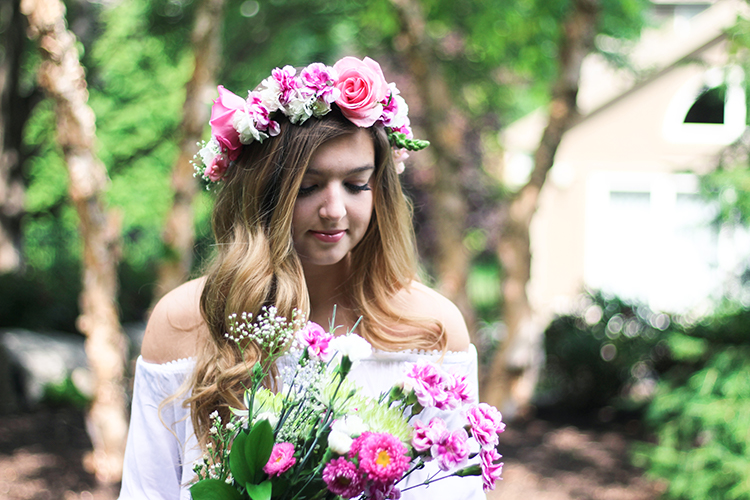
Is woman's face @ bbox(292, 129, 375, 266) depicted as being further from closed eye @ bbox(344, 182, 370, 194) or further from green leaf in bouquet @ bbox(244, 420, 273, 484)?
green leaf in bouquet @ bbox(244, 420, 273, 484)

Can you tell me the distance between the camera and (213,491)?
1253 millimetres

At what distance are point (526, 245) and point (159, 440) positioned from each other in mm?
4778

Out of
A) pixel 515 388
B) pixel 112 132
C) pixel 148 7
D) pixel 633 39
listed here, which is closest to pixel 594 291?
pixel 515 388

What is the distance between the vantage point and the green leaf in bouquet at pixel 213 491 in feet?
4.06

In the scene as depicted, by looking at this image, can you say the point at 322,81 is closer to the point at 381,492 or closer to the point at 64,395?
the point at 381,492

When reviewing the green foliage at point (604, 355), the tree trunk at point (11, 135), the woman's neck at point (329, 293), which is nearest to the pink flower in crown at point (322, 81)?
the woman's neck at point (329, 293)

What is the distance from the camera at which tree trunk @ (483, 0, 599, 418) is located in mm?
5445

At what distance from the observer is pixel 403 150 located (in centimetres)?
198

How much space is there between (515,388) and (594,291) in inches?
85.9

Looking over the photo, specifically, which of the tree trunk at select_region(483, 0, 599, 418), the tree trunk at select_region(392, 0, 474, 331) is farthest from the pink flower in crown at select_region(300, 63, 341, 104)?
the tree trunk at select_region(483, 0, 599, 418)

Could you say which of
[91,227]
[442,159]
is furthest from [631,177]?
[91,227]

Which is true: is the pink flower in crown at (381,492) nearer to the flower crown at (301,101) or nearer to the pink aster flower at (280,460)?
the pink aster flower at (280,460)

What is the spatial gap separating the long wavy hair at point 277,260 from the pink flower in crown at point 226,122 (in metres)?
0.05

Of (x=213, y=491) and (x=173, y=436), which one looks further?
(x=173, y=436)
